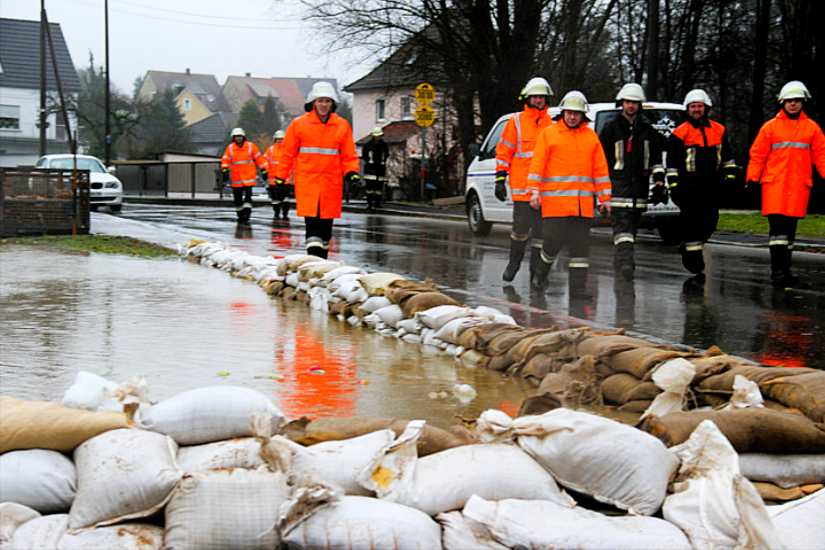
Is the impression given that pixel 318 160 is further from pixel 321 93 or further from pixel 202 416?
pixel 202 416

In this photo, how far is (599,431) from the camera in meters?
3.10

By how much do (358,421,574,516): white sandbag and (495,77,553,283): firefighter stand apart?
6194mm

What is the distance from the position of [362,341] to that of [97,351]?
1652mm

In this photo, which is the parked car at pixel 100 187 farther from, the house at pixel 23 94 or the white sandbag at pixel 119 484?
the house at pixel 23 94

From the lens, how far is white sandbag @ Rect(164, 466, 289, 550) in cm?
269

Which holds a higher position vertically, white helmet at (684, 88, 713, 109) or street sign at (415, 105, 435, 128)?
street sign at (415, 105, 435, 128)

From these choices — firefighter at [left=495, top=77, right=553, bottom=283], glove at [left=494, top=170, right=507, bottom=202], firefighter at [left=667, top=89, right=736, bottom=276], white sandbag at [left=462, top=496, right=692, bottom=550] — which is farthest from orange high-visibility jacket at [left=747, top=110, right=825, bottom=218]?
white sandbag at [left=462, top=496, right=692, bottom=550]

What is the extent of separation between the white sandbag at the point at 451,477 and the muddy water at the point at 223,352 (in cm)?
111

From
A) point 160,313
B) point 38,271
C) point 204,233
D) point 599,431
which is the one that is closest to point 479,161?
point 204,233

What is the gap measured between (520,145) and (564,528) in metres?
6.84

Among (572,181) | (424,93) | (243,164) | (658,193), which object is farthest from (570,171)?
(424,93)

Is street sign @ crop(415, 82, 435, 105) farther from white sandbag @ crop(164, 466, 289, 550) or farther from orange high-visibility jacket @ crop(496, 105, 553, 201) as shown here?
white sandbag @ crop(164, 466, 289, 550)

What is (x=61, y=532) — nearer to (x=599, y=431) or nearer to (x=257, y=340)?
(x=599, y=431)

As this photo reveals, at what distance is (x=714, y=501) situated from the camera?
2.86 metres
